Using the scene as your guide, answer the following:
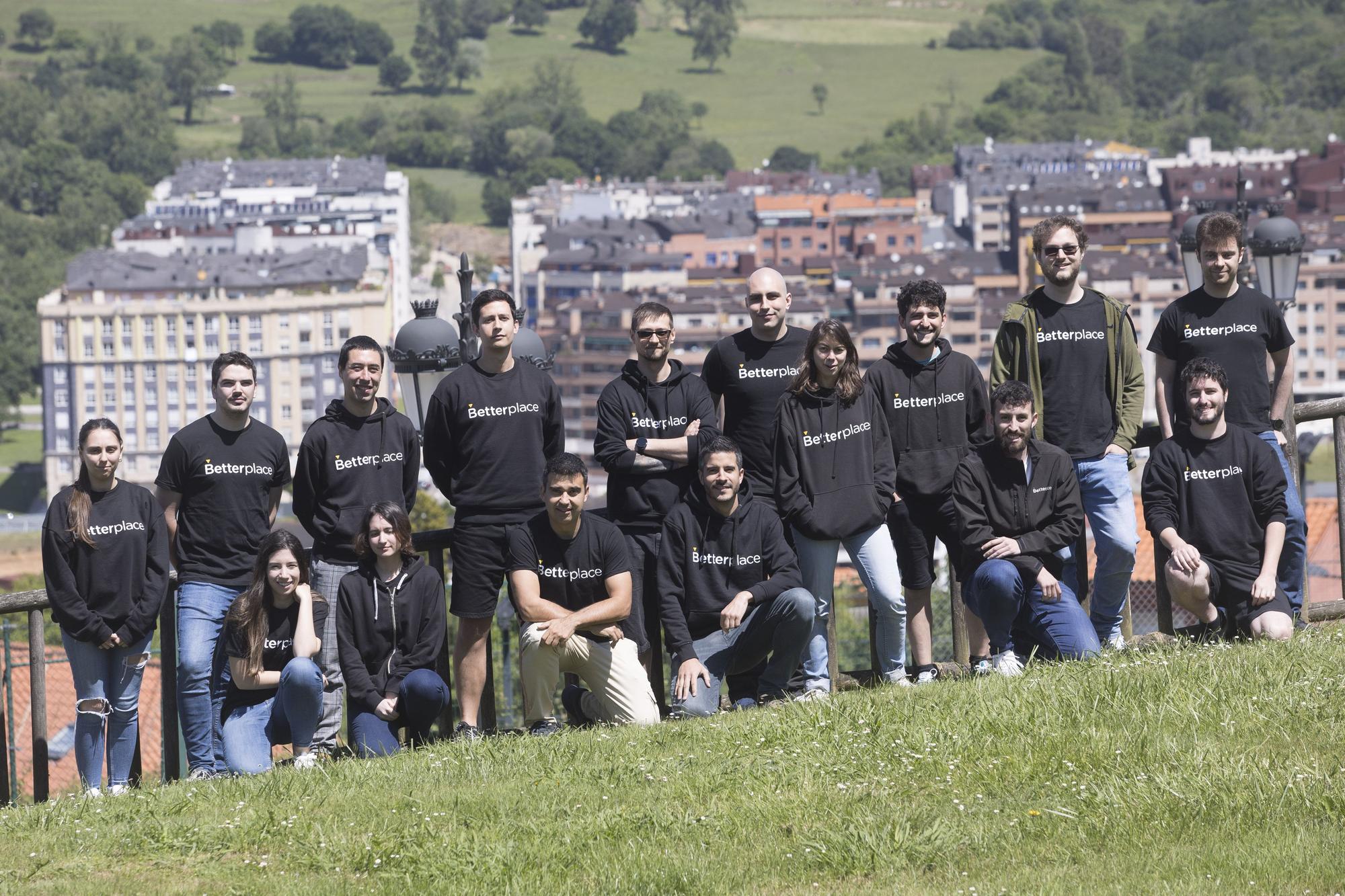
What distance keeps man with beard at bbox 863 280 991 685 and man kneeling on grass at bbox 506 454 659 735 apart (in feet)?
4.55

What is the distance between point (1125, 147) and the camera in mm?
195625

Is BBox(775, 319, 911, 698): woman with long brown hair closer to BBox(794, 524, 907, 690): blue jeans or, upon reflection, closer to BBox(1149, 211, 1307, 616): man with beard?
BBox(794, 524, 907, 690): blue jeans

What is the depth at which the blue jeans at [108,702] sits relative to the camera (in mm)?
8547

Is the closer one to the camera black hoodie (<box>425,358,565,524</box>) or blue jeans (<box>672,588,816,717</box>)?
blue jeans (<box>672,588,816,717</box>)

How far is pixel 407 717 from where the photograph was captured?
28.3 feet

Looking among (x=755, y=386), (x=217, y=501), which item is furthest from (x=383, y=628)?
(x=755, y=386)

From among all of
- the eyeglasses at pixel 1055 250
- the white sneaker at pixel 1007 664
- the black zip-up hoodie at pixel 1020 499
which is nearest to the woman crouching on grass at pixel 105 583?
the black zip-up hoodie at pixel 1020 499

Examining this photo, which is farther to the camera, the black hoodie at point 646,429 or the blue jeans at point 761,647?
the black hoodie at point 646,429

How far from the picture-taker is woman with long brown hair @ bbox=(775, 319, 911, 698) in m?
8.88

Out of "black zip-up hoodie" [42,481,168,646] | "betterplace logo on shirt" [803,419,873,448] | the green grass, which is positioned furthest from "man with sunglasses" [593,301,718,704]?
"black zip-up hoodie" [42,481,168,646]

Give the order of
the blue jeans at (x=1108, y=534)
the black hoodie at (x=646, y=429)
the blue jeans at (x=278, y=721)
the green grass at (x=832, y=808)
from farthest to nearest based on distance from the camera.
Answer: the blue jeans at (x=1108, y=534) → the black hoodie at (x=646, y=429) → the blue jeans at (x=278, y=721) → the green grass at (x=832, y=808)

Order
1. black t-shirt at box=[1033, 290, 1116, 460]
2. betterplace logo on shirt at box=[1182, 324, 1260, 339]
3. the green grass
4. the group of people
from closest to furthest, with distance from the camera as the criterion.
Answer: the green grass → the group of people → black t-shirt at box=[1033, 290, 1116, 460] → betterplace logo on shirt at box=[1182, 324, 1260, 339]

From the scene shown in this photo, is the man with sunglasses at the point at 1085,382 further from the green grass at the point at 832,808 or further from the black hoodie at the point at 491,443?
the black hoodie at the point at 491,443

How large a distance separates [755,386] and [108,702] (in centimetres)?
332
